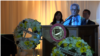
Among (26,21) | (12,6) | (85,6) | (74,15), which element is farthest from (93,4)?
(12,6)

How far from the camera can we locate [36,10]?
365cm

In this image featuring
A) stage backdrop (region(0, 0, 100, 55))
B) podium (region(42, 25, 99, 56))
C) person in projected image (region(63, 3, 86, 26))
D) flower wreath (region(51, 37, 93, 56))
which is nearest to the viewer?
flower wreath (region(51, 37, 93, 56))

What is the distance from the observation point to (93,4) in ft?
11.3

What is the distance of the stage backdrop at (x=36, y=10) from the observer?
11.3 ft

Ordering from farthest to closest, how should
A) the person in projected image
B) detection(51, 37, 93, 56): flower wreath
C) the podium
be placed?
1. the person in projected image
2. the podium
3. detection(51, 37, 93, 56): flower wreath

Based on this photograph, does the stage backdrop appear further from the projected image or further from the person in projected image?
the projected image

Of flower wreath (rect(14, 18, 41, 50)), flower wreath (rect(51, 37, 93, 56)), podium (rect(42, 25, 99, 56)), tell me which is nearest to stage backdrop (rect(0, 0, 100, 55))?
flower wreath (rect(14, 18, 41, 50))

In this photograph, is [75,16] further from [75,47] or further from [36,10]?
[36,10]

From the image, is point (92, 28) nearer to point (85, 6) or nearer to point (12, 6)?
point (85, 6)

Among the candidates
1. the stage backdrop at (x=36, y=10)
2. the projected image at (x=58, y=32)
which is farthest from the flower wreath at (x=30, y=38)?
the stage backdrop at (x=36, y=10)

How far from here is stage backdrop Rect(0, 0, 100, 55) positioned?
3441 mm

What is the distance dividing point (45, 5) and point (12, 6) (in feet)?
3.76

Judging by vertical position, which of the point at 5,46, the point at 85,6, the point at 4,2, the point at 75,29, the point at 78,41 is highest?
the point at 4,2

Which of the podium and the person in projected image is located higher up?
the person in projected image
